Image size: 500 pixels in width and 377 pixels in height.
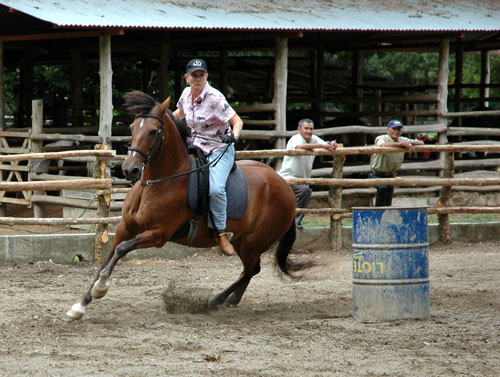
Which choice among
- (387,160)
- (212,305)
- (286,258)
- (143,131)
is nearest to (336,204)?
(387,160)

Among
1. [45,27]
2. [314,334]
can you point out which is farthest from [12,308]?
[45,27]


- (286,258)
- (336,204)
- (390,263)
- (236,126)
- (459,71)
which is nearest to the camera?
(390,263)

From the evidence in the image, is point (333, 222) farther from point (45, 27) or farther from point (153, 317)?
point (45, 27)

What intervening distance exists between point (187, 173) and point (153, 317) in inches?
50.7

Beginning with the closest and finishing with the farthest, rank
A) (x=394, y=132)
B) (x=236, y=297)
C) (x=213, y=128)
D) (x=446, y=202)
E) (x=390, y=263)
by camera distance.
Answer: (x=390, y=263) < (x=213, y=128) < (x=236, y=297) < (x=394, y=132) < (x=446, y=202)

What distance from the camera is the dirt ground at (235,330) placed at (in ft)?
16.9

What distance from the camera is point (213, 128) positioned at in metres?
7.27

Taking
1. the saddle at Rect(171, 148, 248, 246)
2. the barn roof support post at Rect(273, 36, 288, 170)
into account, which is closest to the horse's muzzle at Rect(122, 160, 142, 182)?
the saddle at Rect(171, 148, 248, 246)

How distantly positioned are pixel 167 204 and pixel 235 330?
1.23m

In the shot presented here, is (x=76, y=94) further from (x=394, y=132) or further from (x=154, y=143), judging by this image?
(x=154, y=143)

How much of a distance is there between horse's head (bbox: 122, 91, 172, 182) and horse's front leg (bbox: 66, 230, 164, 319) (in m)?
0.69

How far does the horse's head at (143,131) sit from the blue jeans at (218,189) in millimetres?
604

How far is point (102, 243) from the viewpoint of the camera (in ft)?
34.6

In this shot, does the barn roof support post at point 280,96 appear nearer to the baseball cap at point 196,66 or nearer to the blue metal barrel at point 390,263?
the baseball cap at point 196,66
